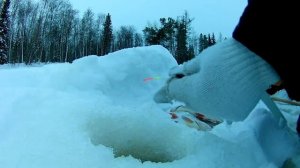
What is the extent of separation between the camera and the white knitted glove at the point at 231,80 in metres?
1.09

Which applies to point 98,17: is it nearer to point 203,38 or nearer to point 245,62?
point 203,38

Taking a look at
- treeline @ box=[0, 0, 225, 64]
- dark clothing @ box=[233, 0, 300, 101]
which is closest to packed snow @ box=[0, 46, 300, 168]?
dark clothing @ box=[233, 0, 300, 101]

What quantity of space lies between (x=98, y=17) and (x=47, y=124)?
44978 millimetres

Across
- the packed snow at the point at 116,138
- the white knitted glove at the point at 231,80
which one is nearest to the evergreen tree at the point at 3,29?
the packed snow at the point at 116,138

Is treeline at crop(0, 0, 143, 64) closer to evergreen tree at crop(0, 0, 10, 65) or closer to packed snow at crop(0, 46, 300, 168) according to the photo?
evergreen tree at crop(0, 0, 10, 65)

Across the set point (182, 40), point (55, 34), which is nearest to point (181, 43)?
point (182, 40)

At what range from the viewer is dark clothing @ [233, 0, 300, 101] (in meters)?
0.98

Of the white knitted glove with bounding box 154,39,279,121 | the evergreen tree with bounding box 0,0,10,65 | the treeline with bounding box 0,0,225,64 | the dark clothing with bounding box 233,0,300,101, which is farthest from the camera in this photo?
the treeline with bounding box 0,0,225,64

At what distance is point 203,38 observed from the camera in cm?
5306

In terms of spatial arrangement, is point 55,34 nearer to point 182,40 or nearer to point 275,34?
point 182,40

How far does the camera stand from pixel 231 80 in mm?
1093

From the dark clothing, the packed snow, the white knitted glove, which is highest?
the dark clothing

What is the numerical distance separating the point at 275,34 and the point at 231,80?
0.20 metres

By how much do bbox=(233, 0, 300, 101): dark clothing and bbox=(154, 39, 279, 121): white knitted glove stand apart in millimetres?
40
